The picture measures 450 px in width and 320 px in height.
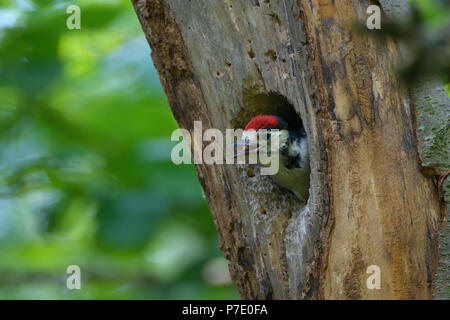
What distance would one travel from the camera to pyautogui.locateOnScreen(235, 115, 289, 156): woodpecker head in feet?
8.75

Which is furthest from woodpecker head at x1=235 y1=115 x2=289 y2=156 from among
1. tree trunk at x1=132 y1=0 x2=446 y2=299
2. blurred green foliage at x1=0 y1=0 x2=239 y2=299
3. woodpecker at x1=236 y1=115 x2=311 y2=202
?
blurred green foliage at x1=0 y1=0 x2=239 y2=299

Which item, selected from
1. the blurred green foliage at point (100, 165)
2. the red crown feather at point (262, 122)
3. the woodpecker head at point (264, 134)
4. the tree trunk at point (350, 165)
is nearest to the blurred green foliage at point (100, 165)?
the blurred green foliage at point (100, 165)

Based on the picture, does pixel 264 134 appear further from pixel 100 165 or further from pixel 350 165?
pixel 100 165

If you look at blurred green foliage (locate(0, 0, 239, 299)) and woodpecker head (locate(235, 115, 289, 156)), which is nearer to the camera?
woodpecker head (locate(235, 115, 289, 156))

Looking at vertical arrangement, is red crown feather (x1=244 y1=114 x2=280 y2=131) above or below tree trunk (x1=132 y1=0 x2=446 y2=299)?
above

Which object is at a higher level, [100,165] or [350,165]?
[100,165]

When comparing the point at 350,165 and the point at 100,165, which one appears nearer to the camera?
the point at 350,165

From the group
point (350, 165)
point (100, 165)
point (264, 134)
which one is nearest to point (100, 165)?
point (100, 165)

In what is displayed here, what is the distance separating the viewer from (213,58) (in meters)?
2.56

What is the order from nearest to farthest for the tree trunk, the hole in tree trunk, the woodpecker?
the tree trunk < the hole in tree trunk < the woodpecker

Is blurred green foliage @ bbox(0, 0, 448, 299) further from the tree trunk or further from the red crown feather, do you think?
the tree trunk

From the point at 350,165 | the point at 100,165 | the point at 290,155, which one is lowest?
the point at 350,165

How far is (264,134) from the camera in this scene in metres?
2.79
